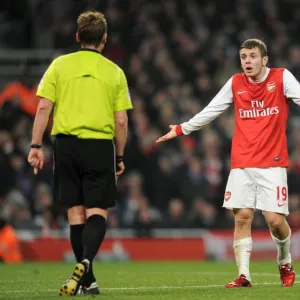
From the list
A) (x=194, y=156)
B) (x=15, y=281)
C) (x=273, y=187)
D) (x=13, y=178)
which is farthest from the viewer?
(x=194, y=156)

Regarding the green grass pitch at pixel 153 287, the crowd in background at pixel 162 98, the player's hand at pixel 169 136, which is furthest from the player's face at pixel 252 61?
the crowd in background at pixel 162 98

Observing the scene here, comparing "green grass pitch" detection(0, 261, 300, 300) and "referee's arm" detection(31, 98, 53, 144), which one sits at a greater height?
"referee's arm" detection(31, 98, 53, 144)

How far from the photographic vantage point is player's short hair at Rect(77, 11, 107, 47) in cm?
841

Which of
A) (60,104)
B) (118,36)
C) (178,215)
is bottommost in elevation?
(178,215)

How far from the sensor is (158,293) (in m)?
8.53

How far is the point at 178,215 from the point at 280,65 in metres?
6.49

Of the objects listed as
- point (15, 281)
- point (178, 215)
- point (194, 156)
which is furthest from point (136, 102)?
point (15, 281)

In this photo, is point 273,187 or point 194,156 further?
point 194,156

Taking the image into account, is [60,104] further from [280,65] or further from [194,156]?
[280,65]

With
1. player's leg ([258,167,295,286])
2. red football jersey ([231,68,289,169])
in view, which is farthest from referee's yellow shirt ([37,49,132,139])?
player's leg ([258,167,295,286])

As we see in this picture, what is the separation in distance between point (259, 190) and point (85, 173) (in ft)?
5.41

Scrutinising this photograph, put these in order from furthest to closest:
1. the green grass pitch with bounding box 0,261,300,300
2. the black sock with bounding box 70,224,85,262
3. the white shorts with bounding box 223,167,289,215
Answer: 1. the white shorts with bounding box 223,167,289,215
2. the black sock with bounding box 70,224,85,262
3. the green grass pitch with bounding box 0,261,300,300

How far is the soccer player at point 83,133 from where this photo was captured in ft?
27.5

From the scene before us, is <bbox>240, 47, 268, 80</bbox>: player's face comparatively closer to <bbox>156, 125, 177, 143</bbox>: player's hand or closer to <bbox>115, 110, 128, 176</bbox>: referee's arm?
<bbox>156, 125, 177, 143</bbox>: player's hand
